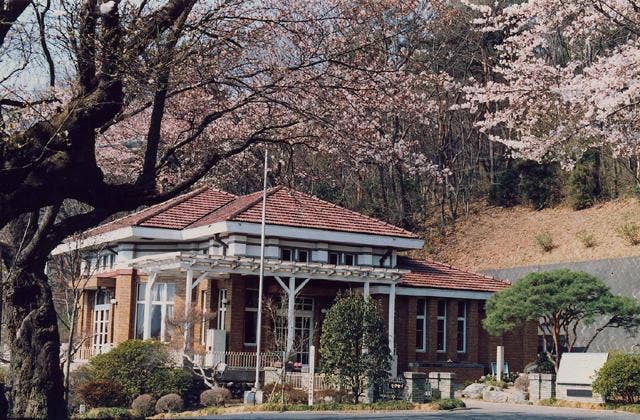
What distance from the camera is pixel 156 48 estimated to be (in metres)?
13.0

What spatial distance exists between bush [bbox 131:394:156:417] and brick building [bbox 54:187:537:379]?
4646 millimetres

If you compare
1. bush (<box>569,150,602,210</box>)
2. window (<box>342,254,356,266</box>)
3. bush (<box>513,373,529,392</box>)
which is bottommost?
bush (<box>513,373,529,392</box>)

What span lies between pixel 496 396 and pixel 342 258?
8787mm

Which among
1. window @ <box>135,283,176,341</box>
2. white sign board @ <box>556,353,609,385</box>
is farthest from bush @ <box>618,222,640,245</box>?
window @ <box>135,283,176,341</box>

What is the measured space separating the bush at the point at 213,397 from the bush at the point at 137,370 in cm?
76

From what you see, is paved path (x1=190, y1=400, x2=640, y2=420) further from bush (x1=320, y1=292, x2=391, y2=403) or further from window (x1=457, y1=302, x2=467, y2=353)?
window (x1=457, y1=302, x2=467, y2=353)

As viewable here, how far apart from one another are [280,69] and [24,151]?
151 inches

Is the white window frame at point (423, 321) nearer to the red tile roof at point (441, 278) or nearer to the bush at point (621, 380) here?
the red tile roof at point (441, 278)

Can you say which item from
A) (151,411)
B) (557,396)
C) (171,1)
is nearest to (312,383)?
(151,411)

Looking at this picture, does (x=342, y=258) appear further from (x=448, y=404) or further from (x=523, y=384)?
(x=448, y=404)

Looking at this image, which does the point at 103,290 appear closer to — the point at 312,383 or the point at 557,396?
the point at 312,383

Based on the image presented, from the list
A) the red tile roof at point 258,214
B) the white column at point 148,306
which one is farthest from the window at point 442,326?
the white column at point 148,306

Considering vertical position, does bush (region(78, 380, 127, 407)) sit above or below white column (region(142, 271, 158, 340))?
below

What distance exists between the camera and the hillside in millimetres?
44938
